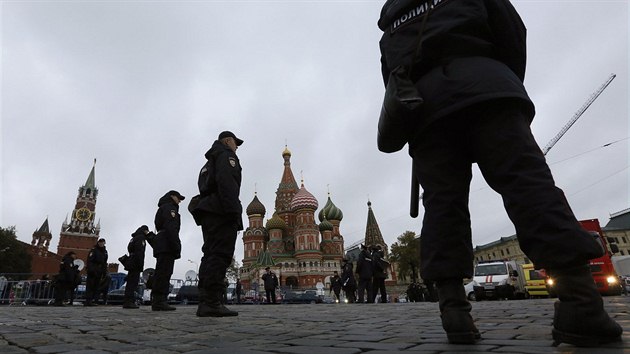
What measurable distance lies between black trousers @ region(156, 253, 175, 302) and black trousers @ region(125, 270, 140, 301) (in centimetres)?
226

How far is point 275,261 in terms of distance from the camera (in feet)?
194

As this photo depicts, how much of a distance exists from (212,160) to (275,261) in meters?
56.1

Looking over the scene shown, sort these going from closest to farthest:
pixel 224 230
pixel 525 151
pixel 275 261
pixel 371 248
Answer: pixel 525 151
pixel 224 230
pixel 371 248
pixel 275 261

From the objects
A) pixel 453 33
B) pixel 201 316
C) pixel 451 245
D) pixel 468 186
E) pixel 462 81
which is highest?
pixel 453 33

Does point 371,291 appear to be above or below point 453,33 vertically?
below

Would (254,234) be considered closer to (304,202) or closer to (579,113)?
(304,202)

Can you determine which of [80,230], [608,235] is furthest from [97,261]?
[80,230]

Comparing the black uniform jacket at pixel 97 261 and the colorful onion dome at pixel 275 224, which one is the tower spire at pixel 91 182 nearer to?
the colorful onion dome at pixel 275 224

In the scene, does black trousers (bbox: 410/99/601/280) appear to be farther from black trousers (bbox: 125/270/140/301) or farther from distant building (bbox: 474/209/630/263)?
distant building (bbox: 474/209/630/263)

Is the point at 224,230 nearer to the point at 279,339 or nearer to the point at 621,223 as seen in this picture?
the point at 279,339

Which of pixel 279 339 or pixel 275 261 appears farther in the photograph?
pixel 275 261

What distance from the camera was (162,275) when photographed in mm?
6391

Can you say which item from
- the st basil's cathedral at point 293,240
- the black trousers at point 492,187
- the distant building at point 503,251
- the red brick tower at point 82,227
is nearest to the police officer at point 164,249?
the black trousers at point 492,187

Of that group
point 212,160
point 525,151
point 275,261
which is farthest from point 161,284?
point 275,261
